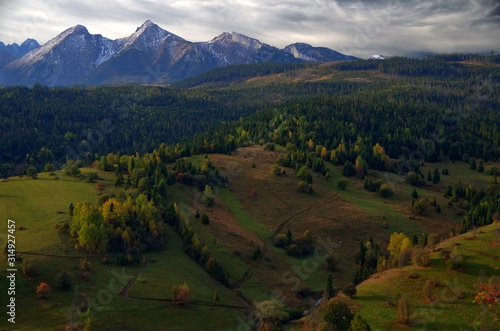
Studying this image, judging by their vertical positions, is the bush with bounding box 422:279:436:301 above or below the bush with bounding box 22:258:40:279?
below

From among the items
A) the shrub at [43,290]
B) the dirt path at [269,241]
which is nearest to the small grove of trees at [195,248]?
the dirt path at [269,241]

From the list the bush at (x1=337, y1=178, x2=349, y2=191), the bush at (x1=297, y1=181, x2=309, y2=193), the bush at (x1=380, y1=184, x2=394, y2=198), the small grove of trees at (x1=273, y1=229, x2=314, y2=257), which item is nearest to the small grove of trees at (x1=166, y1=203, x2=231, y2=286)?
the small grove of trees at (x1=273, y1=229, x2=314, y2=257)

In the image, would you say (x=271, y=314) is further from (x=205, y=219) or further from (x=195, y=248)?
(x=205, y=219)

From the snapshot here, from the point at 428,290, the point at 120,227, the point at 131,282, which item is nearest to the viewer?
the point at 428,290

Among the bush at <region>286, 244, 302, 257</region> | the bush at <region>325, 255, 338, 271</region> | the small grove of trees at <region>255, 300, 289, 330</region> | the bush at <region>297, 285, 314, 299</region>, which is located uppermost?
the small grove of trees at <region>255, 300, 289, 330</region>

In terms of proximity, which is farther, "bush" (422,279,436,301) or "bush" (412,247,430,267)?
"bush" (412,247,430,267)

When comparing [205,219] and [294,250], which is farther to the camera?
[205,219]

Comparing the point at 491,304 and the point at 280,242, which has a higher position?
the point at 491,304

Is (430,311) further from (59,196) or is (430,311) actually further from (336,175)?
(336,175)

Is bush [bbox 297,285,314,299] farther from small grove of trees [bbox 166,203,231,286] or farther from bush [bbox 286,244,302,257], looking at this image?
bush [bbox 286,244,302,257]

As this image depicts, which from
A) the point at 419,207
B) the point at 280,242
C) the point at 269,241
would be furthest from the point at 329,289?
the point at 419,207

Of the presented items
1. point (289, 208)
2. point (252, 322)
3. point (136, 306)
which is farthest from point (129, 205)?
point (289, 208)

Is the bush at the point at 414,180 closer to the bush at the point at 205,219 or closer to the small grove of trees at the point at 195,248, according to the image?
the bush at the point at 205,219
